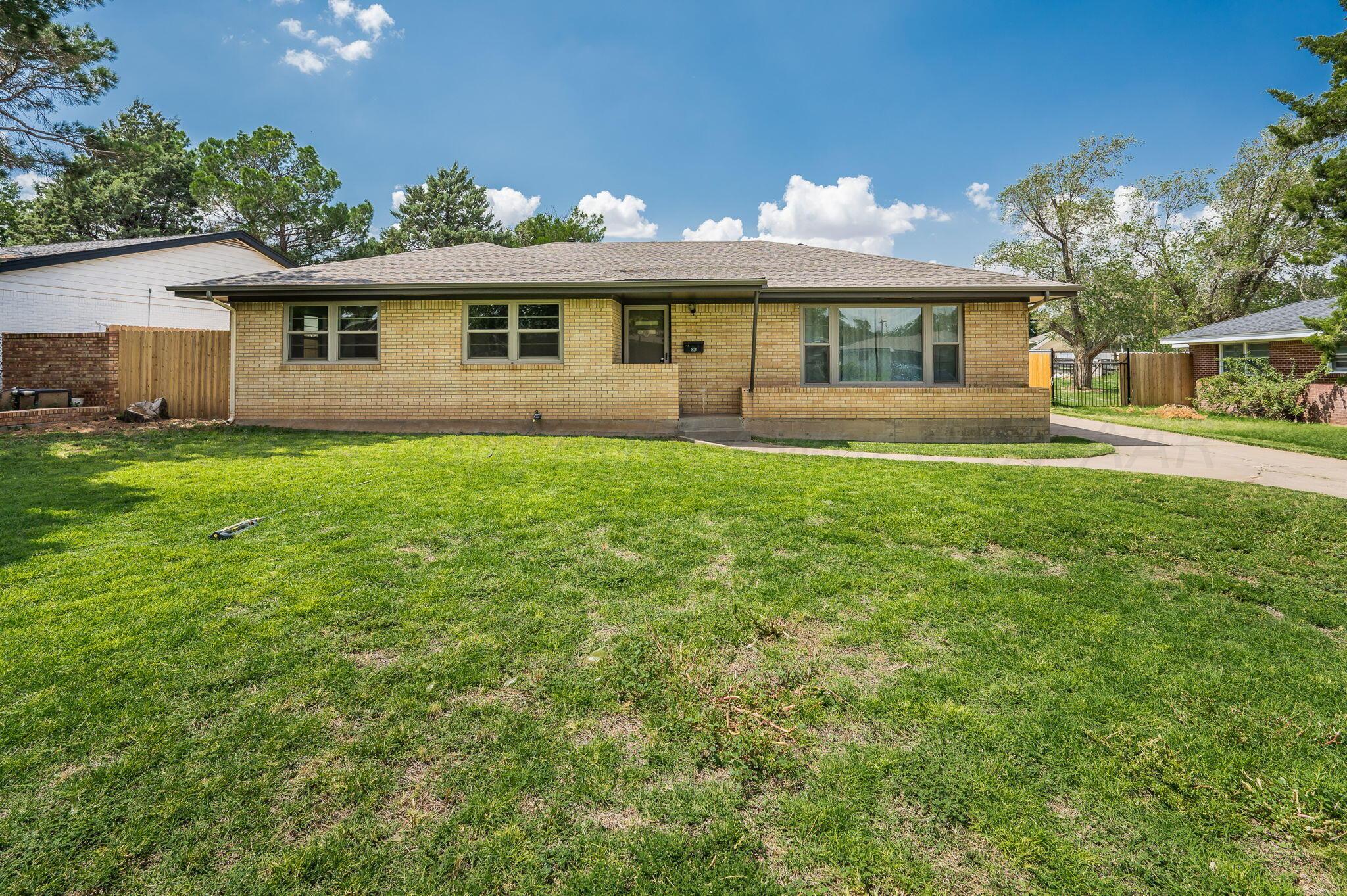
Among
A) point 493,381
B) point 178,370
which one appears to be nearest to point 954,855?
point 493,381

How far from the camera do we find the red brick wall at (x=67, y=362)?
14.1 meters

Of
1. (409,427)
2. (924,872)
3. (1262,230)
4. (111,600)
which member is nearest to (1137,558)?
(924,872)

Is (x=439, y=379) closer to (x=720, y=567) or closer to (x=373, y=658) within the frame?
(x=720, y=567)

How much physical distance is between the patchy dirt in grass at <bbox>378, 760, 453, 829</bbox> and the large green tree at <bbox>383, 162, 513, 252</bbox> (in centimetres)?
4265

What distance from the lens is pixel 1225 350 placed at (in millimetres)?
19484

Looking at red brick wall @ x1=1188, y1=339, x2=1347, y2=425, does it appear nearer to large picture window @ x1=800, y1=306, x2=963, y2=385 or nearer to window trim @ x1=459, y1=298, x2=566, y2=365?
large picture window @ x1=800, y1=306, x2=963, y2=385

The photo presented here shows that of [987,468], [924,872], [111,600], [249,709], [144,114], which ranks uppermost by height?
[144,114]

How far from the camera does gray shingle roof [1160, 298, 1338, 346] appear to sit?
17.7 m

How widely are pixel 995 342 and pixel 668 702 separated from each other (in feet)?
41.1

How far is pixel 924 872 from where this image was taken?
5.94 feet

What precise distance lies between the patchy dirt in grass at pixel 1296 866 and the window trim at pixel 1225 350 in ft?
74.3

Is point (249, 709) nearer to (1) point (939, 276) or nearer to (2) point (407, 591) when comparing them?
(2) point (407, 591)

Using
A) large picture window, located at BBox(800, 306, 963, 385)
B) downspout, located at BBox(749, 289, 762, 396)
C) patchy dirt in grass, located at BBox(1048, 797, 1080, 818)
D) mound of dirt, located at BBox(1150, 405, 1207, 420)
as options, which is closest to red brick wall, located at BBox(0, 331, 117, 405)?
downspout, located at BBox(749, 289, 762, 396)

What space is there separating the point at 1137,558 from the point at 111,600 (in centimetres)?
717
